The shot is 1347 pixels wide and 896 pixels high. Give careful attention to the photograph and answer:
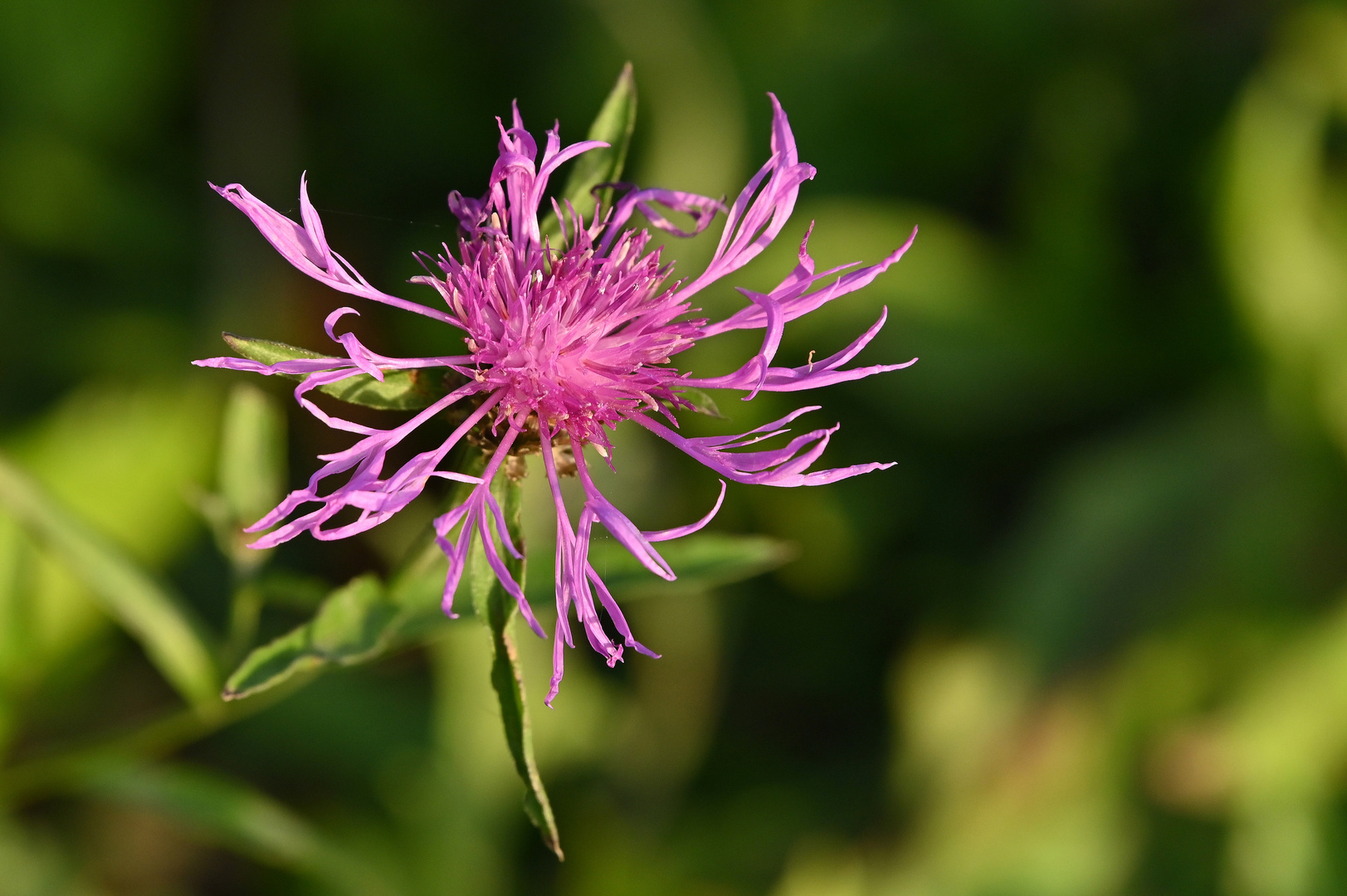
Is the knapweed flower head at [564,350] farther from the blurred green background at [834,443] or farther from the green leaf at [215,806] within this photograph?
the blurred green background at [834,443]

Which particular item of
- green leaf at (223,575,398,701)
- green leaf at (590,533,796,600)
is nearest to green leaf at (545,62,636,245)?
green leaf at (590,533,796,600)

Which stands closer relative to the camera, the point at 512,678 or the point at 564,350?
the point at 512,678

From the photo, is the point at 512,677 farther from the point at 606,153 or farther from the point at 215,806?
the point at 215,806

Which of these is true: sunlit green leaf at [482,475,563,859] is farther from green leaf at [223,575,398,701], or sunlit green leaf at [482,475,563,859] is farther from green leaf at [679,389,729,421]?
green leaf at [679,389,729,421]

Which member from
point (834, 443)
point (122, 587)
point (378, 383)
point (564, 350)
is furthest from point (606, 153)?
point (834, 443)

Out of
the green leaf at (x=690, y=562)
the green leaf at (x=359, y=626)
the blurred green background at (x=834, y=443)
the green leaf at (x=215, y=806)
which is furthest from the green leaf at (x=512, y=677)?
the blurred green background at (x=834, y=443)

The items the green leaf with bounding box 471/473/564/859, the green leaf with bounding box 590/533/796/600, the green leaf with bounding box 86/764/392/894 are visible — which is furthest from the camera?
the green leaf with bounding box 86/764/392/894
